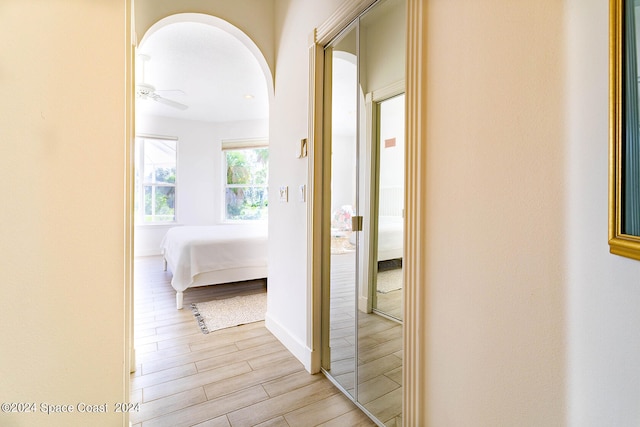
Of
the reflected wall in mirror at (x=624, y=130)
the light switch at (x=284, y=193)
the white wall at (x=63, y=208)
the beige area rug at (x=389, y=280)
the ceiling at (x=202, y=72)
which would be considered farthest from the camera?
the ceiling at (x=202, y=72)

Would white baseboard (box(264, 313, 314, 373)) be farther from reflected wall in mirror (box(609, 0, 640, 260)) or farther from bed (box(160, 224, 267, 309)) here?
reflected wall in mirror (box(609, 0, 640, 260))

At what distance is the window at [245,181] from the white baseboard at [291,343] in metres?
3.91

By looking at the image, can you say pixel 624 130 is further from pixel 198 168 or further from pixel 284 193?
pixel 198 168

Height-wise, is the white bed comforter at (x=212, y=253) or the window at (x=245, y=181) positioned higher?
the window at (x=245, y=181)

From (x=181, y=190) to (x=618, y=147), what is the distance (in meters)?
6.43

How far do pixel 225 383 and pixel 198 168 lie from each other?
519cm

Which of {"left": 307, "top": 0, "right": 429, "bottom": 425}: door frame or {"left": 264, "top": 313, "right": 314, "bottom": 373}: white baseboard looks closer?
{"left": 307, "top": 0, "right": 429, "bottom": 425}: door frame

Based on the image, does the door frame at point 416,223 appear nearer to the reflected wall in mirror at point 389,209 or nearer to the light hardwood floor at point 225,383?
the reflected wall in mirror at point 389,209

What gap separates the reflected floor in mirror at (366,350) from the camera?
1411mm

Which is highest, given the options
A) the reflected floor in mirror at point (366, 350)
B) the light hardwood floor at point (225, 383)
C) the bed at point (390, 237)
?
the bed at point (390, 237)

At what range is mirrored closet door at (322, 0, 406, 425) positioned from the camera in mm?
1413

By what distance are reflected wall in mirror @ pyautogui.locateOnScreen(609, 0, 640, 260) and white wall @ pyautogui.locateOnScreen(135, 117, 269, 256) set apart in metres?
5.77


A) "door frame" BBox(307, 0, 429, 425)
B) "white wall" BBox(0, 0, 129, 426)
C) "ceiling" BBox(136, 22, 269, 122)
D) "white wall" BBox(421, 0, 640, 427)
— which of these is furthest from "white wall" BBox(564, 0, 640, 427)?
"ceiling" BBox(136, 22, 269, 122)

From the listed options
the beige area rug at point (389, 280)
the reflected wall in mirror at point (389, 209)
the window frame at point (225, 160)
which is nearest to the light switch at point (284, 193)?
the reflected wall in mirror at point (389, 209)
